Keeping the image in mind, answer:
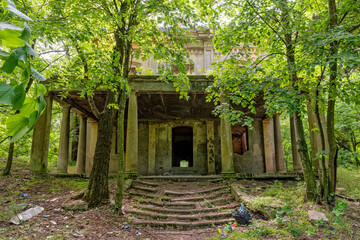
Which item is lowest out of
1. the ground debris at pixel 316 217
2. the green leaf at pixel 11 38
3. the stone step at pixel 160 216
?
the stone step at pixel 160 216

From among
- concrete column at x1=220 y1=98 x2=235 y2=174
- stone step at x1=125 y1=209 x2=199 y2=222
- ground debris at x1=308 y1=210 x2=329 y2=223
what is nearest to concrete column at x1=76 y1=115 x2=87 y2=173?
stone step at x1=125 y1=209 x2=199 y2=222

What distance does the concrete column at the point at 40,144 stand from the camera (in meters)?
9.41

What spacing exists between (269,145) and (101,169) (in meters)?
11.1

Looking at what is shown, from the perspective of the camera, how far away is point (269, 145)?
14305 mm

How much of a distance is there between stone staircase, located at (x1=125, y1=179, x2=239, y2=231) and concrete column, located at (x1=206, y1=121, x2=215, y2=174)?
4180 millimetres

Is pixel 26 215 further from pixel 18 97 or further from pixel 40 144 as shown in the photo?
pixel 18 97

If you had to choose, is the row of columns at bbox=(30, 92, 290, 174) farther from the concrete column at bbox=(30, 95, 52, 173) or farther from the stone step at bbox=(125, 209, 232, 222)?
the stone step at bbox=(125, 209, 232, 222)

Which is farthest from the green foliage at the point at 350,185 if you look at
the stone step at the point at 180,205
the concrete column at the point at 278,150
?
the stone step at the point at 180,205

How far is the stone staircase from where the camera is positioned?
6.08m

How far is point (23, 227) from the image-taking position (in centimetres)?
473

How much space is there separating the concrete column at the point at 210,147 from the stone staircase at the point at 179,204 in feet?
13.7

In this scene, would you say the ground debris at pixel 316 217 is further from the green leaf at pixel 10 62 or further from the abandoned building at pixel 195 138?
the abandoned building at pixel 195 138

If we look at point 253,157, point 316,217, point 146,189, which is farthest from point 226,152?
point 316,217

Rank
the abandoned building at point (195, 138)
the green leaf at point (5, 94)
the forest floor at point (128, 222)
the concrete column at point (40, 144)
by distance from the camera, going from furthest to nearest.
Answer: the abandoned building at point (195, 138), the concrete column at point (40, 144), the forest floor at point (128, 222), the green leaf at point (5, 94)
